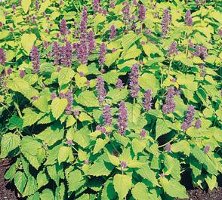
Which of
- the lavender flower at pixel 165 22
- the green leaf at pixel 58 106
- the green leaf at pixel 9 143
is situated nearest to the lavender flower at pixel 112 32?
the lavender flower at pixel 165 22

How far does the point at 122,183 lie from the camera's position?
3543 millimetres

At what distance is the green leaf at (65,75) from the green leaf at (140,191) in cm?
101

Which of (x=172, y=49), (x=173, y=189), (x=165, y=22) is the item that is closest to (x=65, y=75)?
(x=172, y=49)

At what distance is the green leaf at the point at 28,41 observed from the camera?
14.8ft

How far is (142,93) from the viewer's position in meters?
4.14

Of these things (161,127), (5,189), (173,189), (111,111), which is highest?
(111,111)

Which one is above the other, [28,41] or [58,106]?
[28,41]

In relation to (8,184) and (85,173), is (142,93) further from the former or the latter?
(8,184)

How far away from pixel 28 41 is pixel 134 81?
1.28 meters

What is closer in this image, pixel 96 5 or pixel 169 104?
pixel 169 104

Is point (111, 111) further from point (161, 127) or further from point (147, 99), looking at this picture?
point (161, 127)

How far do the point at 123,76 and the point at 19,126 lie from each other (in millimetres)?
1090

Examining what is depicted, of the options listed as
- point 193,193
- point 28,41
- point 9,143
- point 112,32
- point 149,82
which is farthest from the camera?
point 193,193

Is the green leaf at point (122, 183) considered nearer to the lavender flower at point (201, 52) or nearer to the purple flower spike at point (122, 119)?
the purple flower spike at point (122, 119)
